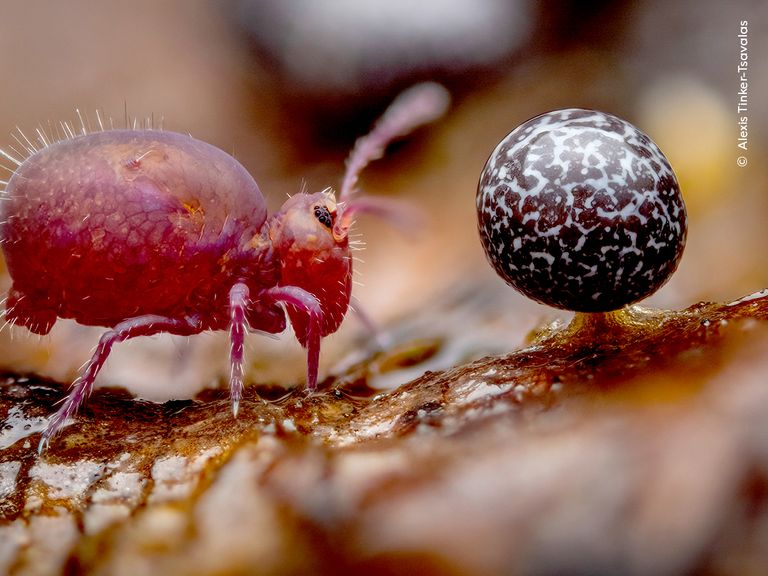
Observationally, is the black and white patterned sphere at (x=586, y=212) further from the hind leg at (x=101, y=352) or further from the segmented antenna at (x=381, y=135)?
the hind leg at (x=101, y=352)

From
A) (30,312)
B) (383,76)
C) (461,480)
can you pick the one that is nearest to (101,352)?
(30,312)

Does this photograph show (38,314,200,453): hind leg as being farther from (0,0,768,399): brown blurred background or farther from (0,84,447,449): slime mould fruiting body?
(0,0,768,399): brown blurred background

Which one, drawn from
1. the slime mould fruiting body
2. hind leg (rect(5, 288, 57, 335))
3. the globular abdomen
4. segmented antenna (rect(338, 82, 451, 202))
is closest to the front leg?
the slime mould fruiting body

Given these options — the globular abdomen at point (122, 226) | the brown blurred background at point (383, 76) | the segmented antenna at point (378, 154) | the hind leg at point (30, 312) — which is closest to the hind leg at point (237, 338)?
the globular abdomen at point (122, 226)

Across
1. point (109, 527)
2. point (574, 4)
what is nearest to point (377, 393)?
point (109, 527)

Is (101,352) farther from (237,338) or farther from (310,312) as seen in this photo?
(310,312)

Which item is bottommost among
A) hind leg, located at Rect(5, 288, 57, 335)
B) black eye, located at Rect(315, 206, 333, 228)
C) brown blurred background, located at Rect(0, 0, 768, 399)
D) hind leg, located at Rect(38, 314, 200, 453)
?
hind leg, located at Rect(38, 314, 200, 453)
